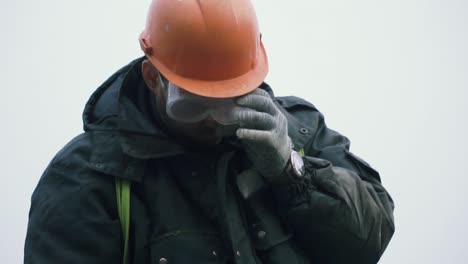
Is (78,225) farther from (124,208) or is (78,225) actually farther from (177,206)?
(177,206)

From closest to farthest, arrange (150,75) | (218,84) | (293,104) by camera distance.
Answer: (218,84) < (150,75) < (293,104)

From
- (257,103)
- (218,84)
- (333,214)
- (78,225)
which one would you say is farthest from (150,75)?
(333,214)

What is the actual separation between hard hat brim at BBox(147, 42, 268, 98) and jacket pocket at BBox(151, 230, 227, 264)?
0.41m

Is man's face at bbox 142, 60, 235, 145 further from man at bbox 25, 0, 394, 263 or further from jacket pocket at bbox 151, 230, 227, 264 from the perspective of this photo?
jacket pocket at bbox 151, 230, 227, 264

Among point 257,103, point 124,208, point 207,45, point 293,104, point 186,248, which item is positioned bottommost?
point 186,248

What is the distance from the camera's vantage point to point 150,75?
2.42 m

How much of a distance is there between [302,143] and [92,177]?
0.69 m

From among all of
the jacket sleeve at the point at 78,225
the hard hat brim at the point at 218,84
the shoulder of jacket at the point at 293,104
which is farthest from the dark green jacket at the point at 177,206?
the shoulder of jacket at the point at 293,104

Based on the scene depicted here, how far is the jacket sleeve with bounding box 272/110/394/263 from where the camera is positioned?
2.31 meters

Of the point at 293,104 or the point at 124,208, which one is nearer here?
the point at 124,208

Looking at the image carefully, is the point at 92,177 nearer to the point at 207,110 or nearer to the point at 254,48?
the point at 207,110

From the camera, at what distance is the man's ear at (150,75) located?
2406 millimetres

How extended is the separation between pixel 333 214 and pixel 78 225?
2.46ft

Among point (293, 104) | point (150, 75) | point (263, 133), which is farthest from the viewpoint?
point (293, 104)
